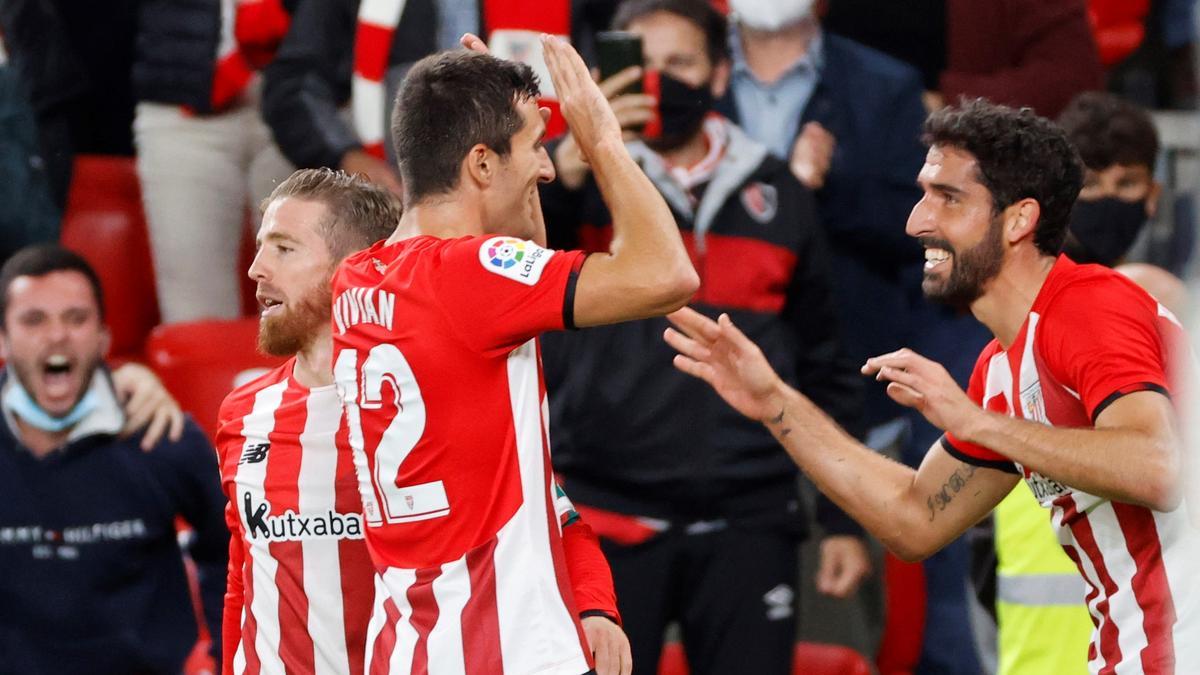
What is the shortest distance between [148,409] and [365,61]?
1.30 meters

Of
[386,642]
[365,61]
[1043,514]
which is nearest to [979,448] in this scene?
[1043,514]

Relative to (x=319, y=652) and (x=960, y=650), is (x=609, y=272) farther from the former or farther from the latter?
(x=960, y=650)

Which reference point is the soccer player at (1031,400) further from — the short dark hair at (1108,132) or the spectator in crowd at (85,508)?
the spectator in crowd at (85,508)

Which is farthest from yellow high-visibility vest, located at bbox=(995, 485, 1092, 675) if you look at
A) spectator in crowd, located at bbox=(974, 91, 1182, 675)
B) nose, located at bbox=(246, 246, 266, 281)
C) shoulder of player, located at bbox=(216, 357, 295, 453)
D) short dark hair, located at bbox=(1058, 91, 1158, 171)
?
nose, located at bbox=(246, 246, 266, 281)

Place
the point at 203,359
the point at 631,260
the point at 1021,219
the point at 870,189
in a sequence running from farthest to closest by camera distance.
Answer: the point at 203,359 < the point at 870,189 < the point at 1021,219 < the point at 631,260

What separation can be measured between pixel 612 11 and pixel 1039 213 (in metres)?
2.47

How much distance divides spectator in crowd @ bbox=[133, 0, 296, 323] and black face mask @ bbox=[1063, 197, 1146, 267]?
8.37ft

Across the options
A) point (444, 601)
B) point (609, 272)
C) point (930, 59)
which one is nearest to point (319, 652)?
point (444, 601)

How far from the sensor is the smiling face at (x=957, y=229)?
378 centimetres

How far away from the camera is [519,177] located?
10.7 feet

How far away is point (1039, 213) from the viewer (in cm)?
379

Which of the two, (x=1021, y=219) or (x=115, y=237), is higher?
(x=1021, y=219)

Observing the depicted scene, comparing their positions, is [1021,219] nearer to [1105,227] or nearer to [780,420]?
[780,420]

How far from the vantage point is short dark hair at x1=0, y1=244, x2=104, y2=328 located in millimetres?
5430
